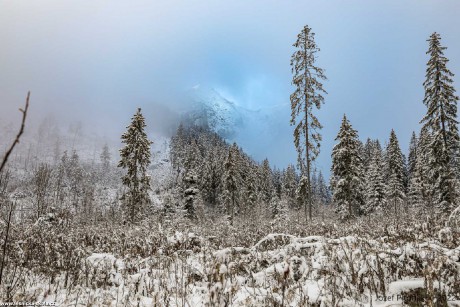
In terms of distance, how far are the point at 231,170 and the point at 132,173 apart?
2153 cm

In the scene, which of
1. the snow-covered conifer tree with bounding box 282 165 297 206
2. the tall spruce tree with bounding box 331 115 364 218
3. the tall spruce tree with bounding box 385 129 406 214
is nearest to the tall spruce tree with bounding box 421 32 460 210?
the tall spruce tree with bounding box 331 115 364 218

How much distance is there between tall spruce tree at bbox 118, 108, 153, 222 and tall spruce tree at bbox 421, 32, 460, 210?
25.0 metres

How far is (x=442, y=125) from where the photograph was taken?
25938 millimetres

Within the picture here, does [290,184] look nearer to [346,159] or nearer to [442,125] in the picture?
[346,159]

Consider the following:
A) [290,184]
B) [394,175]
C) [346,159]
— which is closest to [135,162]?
[346,159]

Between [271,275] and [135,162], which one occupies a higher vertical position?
[135,162]

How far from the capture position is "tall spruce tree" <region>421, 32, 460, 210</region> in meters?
25.6

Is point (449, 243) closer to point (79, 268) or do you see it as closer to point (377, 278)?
point (377, 278)

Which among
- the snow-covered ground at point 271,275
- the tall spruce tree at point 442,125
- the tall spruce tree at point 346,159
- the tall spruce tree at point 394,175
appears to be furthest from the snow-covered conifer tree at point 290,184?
the snow-covered ground at point 271,275

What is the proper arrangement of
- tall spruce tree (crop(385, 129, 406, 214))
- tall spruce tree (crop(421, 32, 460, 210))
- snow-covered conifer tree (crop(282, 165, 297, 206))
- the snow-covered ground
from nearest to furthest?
1. the snow-covered ground
2. tall spruce tree (crop(421, 32, 460, 210))
3. tall spruce tree (crop(385, 129, 406, 214))
4. snow-covered conifer tree (crop(282, 165, 297, 206))

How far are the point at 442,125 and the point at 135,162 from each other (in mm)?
27177

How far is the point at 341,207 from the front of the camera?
42.0 metres

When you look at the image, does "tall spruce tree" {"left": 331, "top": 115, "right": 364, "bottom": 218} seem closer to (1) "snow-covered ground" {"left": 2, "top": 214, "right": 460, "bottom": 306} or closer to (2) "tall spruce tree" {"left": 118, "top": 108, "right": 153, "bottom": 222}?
(2) "tall spruce tree" {"left": 118, "top": 108, "right": 153, "bottom": 222}

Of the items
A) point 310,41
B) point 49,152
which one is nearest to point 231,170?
point 310,41
